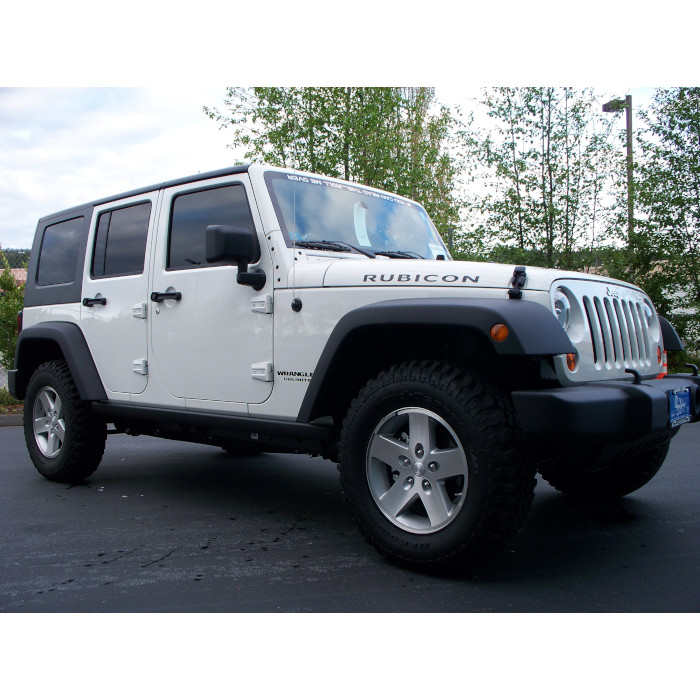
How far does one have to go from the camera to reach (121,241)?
15.4 feet

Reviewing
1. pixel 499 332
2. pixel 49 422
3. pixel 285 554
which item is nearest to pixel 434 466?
pixel 499 332

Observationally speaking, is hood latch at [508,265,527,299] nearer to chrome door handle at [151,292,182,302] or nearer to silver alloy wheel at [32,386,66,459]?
chrome door handle at [151,292,182,302]

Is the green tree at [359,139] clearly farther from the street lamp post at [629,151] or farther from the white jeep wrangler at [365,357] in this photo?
the white jeep wrangler at [365,357]

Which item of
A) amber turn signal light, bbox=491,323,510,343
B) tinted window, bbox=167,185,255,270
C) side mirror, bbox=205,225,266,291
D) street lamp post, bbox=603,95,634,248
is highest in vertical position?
street lamp post, bbox=603,95,634,248

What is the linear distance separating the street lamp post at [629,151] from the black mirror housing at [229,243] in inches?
352

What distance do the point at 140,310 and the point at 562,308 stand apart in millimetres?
2738

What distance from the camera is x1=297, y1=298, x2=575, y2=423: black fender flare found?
2578mm

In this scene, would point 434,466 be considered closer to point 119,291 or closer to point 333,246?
point 333,246

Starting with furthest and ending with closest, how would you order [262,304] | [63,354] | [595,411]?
1. [63,354]
2. [262,304]
3. [595,411]

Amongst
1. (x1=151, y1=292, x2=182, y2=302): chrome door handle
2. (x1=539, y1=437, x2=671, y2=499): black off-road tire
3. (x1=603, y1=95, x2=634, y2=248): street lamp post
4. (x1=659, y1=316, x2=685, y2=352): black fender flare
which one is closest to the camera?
(x1=659, y1=316, x2=685, y2=352): black fender flare

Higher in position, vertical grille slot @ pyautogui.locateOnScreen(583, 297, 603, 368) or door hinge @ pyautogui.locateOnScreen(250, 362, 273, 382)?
vertical grille slot @ pyautogui.locateOnScreen(583, 297, 603, 368)

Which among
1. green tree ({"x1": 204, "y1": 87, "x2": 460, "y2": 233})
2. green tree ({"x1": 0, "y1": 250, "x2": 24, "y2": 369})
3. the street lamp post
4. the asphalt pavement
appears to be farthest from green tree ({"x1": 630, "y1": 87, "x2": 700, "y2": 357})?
green tree ({"x1": 0, "y1": 250, "x2": 24, "y2": 369})

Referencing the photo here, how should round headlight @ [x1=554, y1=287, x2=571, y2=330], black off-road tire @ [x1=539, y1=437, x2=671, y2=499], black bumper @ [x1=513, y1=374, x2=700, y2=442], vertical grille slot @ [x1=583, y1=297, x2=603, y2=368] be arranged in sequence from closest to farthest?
1. black bumper @ [x1=513, y1=374, x2=700, y2=442]
2. round headlight @ [x1=554, y1=287, x2=571, y2=330]
3. vertical grille slot @ [x1=583, y1=297, x2=603, y2=368]
4. black off-road tire @ [x1=539, y1=437, x2=671, y2=499]

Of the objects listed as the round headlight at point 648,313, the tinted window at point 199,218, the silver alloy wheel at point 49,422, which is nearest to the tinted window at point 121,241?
the tinted window at point 199,218
